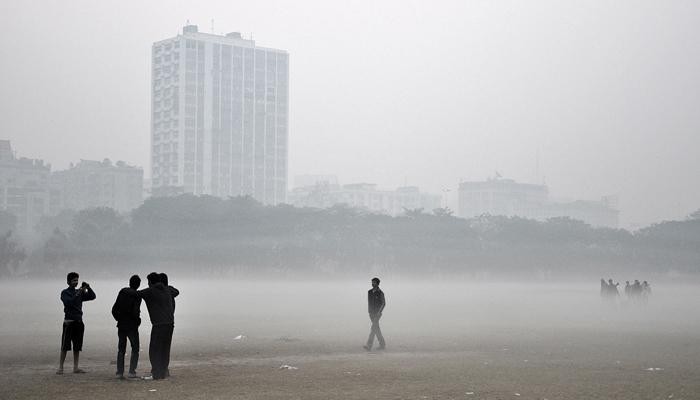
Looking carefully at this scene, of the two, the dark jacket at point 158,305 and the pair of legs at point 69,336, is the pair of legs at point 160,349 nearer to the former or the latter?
the dark jacket at point 158,305

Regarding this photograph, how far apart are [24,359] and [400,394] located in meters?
11.3

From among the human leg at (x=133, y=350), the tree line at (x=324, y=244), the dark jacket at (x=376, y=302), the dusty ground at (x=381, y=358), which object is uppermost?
the tree line at (x=324, y=244)

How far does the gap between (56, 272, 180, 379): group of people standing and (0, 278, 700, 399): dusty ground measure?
0.58 meters

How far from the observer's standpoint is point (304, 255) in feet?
430

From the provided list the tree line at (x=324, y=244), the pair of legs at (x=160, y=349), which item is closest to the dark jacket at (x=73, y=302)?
the pair of legs at (x=160, y=349)

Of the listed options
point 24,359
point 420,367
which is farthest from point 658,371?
point 24,359

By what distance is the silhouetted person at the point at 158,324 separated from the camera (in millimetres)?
19406

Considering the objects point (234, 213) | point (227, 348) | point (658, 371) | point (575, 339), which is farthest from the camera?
point (234, 213)

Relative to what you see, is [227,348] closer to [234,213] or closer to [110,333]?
[110,333]

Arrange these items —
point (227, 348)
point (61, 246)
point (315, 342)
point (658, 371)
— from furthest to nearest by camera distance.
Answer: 1. point (61, 246)
2. point (315, 342)
3. point (227, 348)
4. point (658, 371)

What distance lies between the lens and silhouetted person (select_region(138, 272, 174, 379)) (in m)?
19.4

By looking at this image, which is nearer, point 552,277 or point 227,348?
point 227,348

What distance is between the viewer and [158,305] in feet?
64.2

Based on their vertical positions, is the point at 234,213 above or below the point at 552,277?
above
